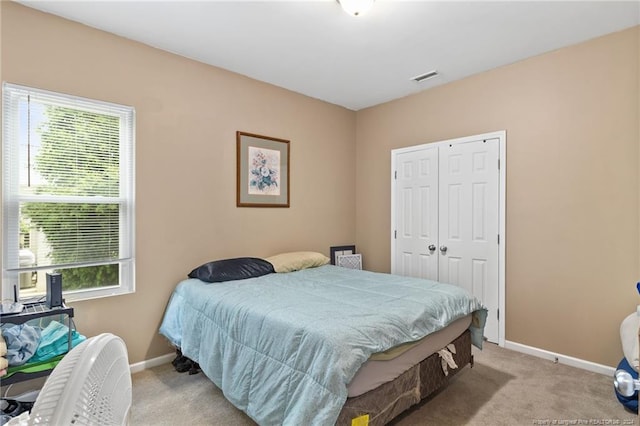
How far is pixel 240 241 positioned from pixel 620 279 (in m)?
3.34

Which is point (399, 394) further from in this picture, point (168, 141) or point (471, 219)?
point (168, 141)

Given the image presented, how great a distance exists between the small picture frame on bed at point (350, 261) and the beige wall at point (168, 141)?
0.52m

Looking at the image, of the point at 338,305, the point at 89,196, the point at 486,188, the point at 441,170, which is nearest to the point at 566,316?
the point at 486,188

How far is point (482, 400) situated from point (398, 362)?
0.91 metres

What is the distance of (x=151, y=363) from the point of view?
9.16 feet

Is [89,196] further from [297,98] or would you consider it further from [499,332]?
[499,332]

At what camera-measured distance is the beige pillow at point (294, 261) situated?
11.0 feet

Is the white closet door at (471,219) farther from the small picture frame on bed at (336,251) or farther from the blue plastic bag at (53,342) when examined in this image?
the blue plastic bag at (53,342)

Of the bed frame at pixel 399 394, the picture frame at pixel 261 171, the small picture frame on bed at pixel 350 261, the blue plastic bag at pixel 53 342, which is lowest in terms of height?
the bed frame at pixel 399 394

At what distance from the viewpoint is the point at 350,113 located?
4637 millimetres

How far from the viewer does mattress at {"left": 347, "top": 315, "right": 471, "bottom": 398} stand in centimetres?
162

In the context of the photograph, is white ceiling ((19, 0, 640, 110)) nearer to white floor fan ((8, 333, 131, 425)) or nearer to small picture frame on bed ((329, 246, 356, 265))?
small picture frame on bed ((329, 246, 356, 265))

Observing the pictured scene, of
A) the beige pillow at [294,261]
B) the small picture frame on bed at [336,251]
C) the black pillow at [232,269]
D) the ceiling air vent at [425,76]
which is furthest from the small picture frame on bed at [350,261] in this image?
the ceiling air vent at [425,76]

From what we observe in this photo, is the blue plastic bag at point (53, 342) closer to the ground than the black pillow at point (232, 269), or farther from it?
closer to the ground
